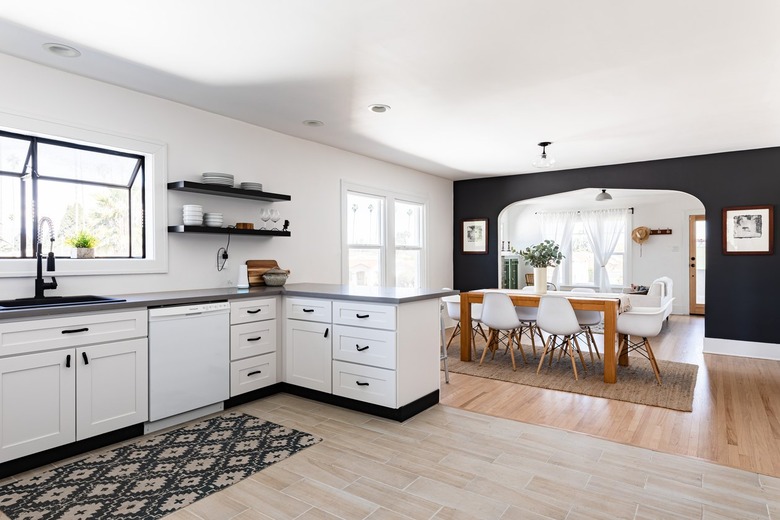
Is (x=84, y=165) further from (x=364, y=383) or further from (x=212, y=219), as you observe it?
(x=364, y=383)

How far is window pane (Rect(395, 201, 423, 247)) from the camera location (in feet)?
21.5

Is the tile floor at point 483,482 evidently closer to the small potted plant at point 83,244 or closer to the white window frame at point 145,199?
the white window frame at point 145,199

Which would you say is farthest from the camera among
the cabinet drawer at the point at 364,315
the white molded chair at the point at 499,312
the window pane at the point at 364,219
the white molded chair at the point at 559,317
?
the window pane at the point at 364,219

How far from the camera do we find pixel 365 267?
5977 millimetres

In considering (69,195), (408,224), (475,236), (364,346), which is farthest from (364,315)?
(475,236)

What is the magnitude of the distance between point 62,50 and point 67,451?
2421 mm

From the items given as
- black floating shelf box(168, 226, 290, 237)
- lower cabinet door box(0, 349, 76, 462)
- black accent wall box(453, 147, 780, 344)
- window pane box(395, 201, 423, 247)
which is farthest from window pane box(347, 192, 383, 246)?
lower cabinet door box(0, 349, 76, 462)

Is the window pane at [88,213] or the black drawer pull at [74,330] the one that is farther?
the window pane at [88,213]

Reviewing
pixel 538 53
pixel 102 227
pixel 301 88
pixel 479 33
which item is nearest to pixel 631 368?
pixel 538 53

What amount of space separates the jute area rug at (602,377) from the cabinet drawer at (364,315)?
5.80ft

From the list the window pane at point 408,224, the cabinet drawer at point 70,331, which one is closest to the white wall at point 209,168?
the window pane at point 408,224

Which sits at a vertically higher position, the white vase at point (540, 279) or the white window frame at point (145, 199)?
the white window frame at point (145, 199)

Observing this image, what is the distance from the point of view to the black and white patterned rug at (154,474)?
222 centimetres

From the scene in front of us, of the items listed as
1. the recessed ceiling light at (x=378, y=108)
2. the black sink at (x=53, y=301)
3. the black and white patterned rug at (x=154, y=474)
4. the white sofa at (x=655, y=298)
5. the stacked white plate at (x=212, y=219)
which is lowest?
the black and white patterned rug at (x=154, y=474)
